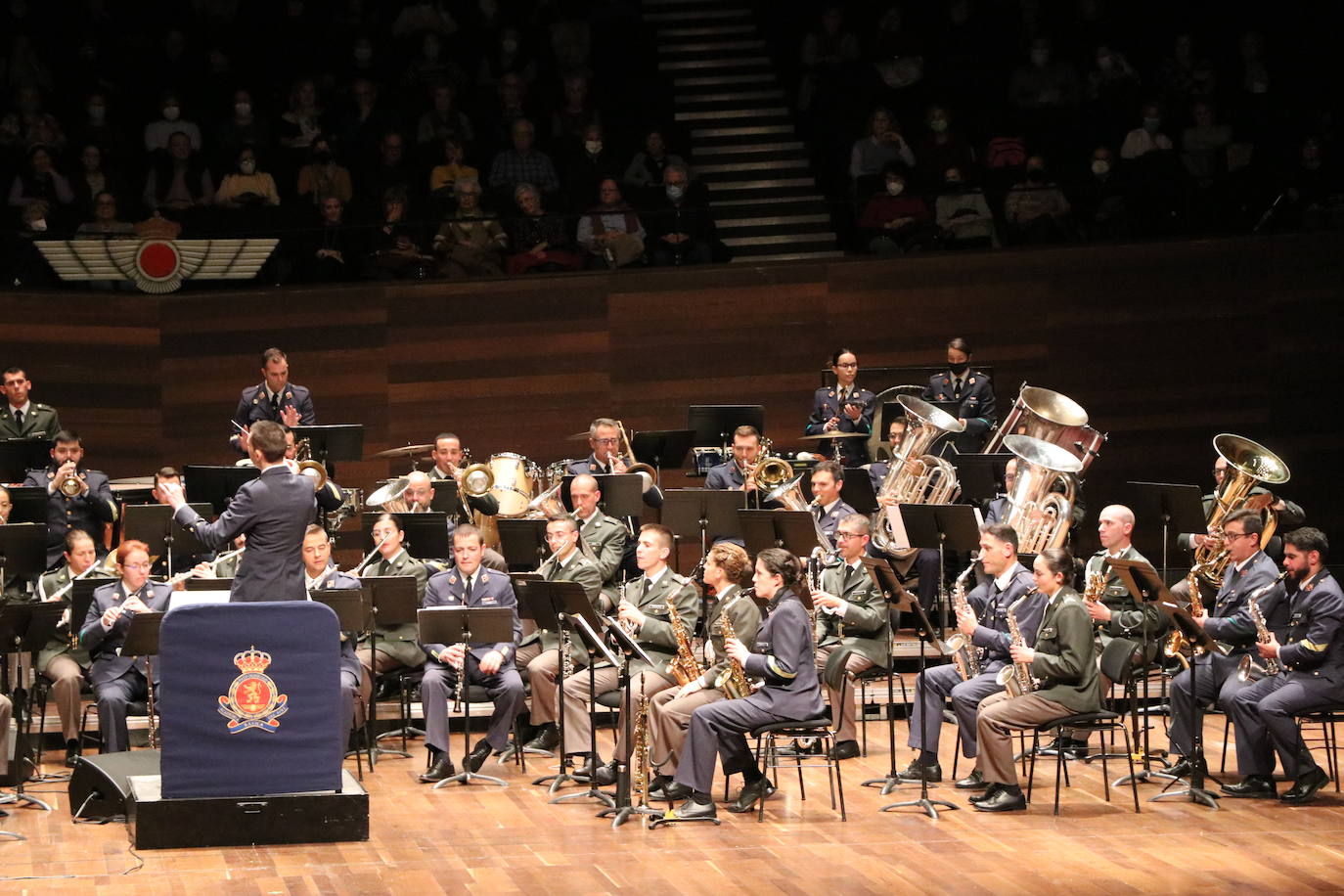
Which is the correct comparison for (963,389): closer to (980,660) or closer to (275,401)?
(980,660)

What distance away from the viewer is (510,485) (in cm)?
1162

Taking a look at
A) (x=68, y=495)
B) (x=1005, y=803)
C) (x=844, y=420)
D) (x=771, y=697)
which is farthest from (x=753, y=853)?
(x=68, y=495)

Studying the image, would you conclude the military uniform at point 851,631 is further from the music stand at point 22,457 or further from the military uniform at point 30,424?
the military uniform at point 30,424

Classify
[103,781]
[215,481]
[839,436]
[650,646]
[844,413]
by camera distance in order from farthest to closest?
[844,413] < [839,436] < [215,481] < [650,646] < [103,781]

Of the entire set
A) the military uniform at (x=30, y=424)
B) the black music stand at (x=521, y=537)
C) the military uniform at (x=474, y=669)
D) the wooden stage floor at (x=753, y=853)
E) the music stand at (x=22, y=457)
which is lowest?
the wooden stage floor at (x=753, y=853)

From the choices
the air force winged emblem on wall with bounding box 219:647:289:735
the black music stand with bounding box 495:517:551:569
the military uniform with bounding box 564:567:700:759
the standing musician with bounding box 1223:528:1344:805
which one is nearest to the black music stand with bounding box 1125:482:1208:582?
the standing musician with bounding box 1223:528:1344:805

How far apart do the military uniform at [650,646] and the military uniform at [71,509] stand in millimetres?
3631

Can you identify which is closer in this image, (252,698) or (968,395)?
(252,698)

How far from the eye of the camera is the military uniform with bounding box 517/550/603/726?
390 inches

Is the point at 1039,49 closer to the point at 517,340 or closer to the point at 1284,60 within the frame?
the point at 1284,60

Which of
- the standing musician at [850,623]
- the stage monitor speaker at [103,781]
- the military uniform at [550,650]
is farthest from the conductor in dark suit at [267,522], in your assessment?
the standing musician at [850,623]

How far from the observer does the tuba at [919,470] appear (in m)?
11.1

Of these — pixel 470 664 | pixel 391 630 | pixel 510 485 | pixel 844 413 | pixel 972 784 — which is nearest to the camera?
pixel 972 784

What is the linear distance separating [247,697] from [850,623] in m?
3.28
